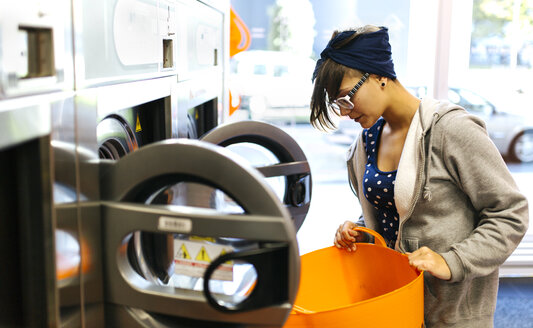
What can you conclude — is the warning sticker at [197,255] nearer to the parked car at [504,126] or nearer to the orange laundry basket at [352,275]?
the orange laundry basket at [352,275]

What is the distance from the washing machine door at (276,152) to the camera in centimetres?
160

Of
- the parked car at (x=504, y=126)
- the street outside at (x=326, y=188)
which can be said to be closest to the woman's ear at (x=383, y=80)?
the street outside at (x=326, y=188)

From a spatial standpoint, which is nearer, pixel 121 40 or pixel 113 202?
pixel 113 202

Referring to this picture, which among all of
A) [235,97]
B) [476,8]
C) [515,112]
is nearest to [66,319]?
[235,97]

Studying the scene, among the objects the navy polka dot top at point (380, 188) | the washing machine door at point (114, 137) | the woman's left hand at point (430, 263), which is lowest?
the woman's left hand at point (430, 263)

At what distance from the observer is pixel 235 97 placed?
4.02m

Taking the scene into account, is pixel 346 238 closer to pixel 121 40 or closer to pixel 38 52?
pixel 121 40

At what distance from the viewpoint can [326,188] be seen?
6.34 m

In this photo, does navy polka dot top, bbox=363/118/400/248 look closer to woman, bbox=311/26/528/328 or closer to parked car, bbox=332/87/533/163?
woman, bbox=311/26/528/328

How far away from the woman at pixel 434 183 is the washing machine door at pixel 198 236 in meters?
0.70

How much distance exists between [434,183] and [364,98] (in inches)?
12.2

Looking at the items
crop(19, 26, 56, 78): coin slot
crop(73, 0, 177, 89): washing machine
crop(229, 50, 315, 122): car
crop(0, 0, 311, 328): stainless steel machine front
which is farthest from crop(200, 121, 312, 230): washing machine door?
crop(229, 50, 315, 122): car

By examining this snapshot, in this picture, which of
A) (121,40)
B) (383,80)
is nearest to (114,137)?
(121,40)

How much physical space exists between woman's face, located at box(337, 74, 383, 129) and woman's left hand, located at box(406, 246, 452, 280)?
424mm
